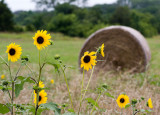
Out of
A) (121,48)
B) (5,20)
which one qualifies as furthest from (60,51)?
(5,20)

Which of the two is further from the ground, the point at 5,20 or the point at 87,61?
the point at 5,20

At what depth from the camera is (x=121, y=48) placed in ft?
17.8

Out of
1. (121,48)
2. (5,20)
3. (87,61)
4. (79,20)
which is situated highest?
(79,20)

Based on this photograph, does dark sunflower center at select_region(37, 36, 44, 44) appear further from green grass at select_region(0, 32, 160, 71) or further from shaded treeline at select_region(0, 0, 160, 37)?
shaded treeline at select_region(0, 0, 160, 37)

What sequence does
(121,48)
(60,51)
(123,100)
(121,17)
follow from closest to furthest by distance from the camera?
(123,100) < (121,48) < (60,51) < (121,17)

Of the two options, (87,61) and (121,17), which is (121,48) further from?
(121,17)

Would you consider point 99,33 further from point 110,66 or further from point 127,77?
point 127,77

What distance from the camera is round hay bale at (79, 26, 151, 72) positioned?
16.8ft

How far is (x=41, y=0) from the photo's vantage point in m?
46.4

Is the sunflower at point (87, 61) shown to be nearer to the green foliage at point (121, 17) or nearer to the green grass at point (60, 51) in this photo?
the green grass at point (60, 51)

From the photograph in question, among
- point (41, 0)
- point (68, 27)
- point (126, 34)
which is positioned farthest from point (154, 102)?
point (41, 0)

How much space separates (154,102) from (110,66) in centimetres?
270

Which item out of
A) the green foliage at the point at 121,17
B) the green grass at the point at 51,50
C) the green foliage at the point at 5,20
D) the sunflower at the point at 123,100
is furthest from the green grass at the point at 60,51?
the green foliage at the point at 121,17

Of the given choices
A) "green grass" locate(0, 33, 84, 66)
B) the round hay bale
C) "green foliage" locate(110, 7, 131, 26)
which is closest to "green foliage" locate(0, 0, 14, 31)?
"green grass" locate(0, 33, 84, 66)
